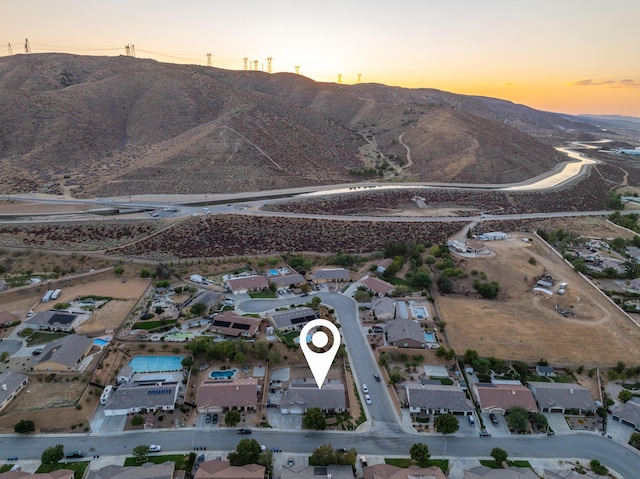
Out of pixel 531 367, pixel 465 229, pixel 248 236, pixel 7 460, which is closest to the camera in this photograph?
pixel 7 460

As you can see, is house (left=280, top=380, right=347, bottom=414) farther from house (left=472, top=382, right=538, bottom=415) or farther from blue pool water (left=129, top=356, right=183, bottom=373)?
house (left=472, top=382, right=538, bottom=415)

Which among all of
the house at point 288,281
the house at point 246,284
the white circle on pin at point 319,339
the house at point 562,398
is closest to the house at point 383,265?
the house at point 288,281

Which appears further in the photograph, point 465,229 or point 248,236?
point 465,229

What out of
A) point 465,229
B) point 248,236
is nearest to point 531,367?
point 465,229

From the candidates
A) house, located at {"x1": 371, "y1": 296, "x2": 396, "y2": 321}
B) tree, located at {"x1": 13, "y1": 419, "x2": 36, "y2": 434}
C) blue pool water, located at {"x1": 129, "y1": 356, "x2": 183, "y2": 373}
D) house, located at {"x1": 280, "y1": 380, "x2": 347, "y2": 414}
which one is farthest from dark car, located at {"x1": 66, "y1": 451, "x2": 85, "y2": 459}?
house, located at {"x1": 371, "y1": 296, "x2": 396, "y2": 321}

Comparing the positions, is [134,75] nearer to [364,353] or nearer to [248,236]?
[248,236]
